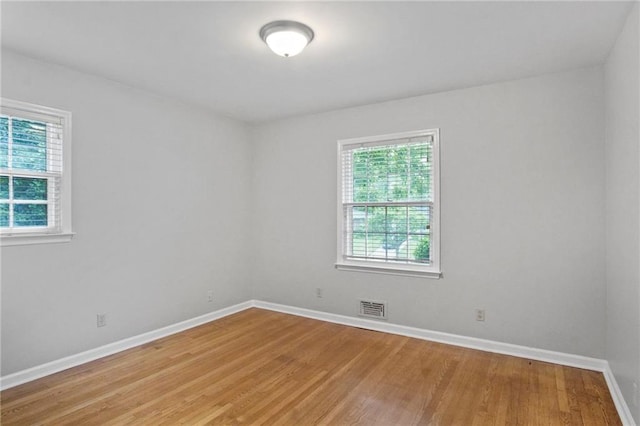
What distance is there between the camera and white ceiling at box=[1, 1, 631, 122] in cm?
225

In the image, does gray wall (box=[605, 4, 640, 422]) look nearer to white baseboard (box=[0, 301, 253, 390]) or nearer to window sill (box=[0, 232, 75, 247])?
white baseboard (box=[0, 301, 253, 390])

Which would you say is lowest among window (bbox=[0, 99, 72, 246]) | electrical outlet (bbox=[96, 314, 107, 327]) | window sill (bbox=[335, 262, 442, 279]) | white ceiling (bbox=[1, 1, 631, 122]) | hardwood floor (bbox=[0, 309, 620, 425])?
hardwood floor (bbox=[0, 309, 620, 425])

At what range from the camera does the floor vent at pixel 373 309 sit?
4.11 m

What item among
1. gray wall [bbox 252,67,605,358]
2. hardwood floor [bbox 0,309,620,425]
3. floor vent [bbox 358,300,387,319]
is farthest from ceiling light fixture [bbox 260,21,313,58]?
floor vent [bbox 358,300,387,319]

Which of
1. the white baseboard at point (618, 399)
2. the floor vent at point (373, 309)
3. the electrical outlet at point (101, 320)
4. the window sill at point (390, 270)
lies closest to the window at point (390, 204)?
the window sill at point (390, 270)

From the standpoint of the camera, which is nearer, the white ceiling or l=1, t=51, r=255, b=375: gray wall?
the white ceiling

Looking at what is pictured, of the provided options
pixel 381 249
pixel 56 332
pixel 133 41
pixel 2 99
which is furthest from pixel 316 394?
pixel 2 99

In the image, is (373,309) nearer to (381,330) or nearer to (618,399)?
(381,330)

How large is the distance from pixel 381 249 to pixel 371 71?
196cm

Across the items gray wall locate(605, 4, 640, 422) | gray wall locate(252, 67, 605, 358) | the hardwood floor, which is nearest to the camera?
gray wall locate(605, 4, 640, 422)

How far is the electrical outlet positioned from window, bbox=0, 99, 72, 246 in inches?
31.2

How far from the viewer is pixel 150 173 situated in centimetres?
381

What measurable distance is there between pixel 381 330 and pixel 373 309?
0.81 feet

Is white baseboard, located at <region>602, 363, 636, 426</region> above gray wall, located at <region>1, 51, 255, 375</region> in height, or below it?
below
